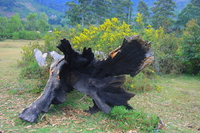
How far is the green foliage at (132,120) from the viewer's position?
13.7 feet

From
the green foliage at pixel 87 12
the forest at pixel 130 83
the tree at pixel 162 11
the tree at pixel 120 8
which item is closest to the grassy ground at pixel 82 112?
the forest at pixel 130 83

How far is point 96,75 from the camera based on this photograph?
5363 mm

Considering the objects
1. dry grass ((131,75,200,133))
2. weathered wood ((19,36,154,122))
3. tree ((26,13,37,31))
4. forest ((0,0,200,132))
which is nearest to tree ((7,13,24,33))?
tree ((26,13,37,31))

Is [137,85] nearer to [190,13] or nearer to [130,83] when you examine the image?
[130,83]

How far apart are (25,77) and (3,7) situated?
329ft

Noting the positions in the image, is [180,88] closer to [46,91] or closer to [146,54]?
[146,54]

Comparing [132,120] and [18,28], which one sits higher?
[18,28]

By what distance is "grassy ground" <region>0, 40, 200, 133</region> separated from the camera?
4.04 m

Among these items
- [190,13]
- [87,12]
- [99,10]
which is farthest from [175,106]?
[99,10]

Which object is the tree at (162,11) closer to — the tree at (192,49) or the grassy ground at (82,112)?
the tree at (192,49)

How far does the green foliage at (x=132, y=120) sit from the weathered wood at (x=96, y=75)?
0.29m

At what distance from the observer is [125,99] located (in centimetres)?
509

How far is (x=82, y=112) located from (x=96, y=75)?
1.08m

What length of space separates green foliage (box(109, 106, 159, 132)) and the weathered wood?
286mm
